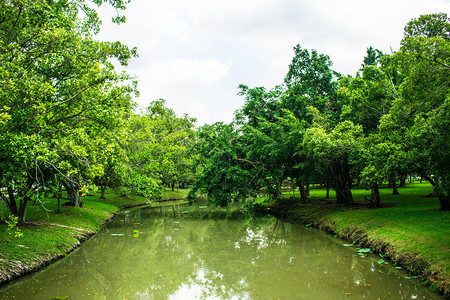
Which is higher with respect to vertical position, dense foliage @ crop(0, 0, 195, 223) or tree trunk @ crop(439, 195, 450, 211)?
dense foliage @ crop(0, 0, 195, 223)

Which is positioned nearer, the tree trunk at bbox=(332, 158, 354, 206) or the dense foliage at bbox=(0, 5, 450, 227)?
the dense foliage at bbox=(0, 5, 450, 227)

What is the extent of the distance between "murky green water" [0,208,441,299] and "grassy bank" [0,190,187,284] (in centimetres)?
48

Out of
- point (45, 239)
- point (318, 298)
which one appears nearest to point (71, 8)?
point (45, 239)

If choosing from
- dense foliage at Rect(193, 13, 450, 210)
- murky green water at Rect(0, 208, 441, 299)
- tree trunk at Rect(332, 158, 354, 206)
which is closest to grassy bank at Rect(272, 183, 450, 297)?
murky green water at Rect(0, 208, 441, 299)

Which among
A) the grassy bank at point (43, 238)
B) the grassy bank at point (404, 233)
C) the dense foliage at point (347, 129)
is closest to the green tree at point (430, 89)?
the dense foliage at point (347, 129)

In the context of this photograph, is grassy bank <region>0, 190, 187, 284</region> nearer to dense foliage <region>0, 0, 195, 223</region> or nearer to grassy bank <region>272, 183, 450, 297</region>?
dense foliage <region>0, 0, 195, 223</region>

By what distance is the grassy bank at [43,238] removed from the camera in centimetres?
1048

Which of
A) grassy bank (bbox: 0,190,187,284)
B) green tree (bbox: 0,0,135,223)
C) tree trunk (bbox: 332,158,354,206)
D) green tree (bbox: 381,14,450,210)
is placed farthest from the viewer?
tree trunk (bbox: 332,158,354,206)

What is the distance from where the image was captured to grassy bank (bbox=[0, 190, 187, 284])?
1048 cm

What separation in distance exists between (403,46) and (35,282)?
14.7 m

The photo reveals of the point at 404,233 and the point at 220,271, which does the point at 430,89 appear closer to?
the point at 404,233

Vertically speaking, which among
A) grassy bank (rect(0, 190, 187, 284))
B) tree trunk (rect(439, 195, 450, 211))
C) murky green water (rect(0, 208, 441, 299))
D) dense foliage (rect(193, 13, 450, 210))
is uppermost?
dense foliage (rect(193, 13, 450, 210))

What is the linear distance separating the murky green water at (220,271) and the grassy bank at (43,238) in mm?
478

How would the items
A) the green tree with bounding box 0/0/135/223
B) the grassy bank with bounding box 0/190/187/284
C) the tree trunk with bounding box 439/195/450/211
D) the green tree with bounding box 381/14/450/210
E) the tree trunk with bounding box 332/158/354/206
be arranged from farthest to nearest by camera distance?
the tree trunk with bounding box 332/158/354/206, the tree trunk with bounding box 439/195/450/211, the grassy bank with bounding box 0/190/187/284, the green tree with bounding box 381/14/450/210, the green tree with bounding box 0/0/135/223
